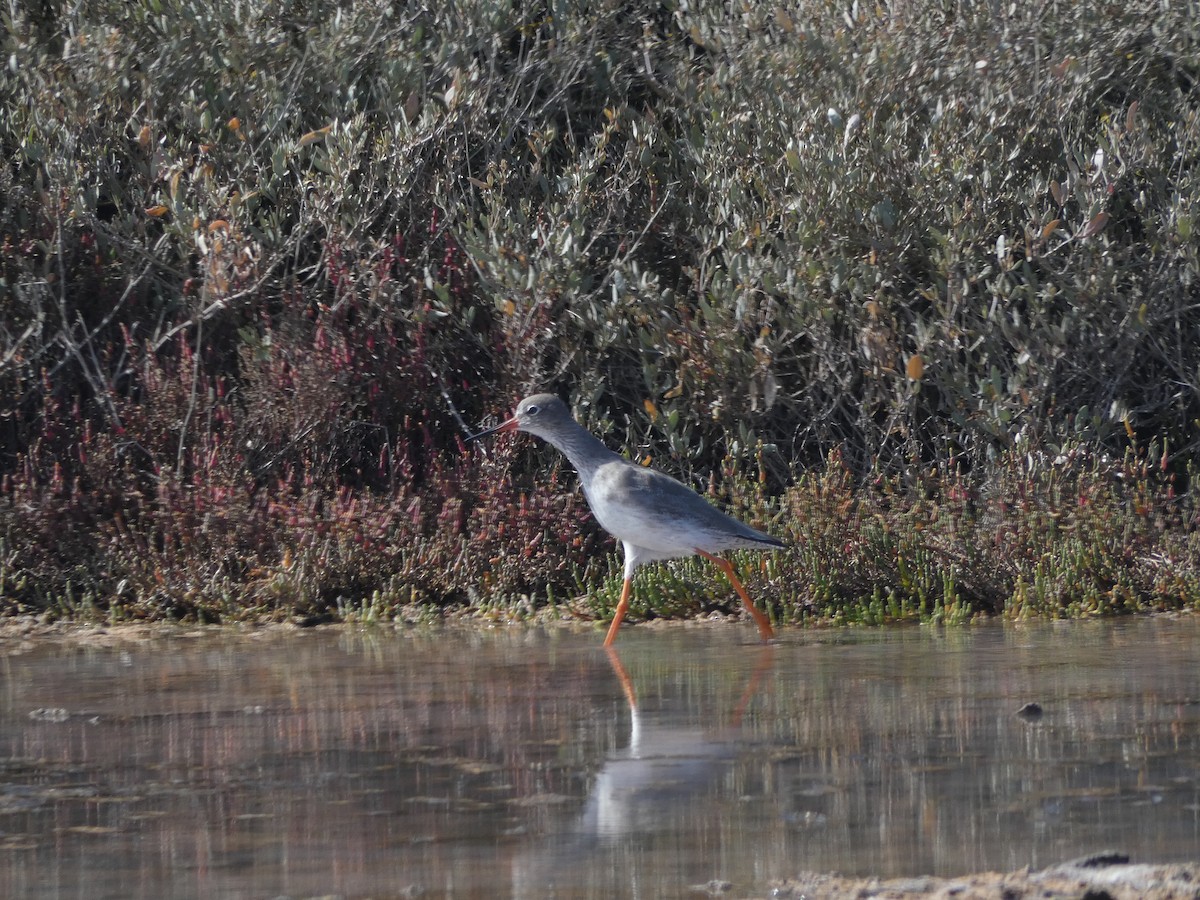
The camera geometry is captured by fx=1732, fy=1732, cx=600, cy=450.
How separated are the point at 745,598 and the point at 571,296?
288 cm

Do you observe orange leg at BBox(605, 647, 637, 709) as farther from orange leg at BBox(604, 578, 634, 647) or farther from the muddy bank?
the muddy bank

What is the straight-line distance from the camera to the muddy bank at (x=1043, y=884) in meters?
4.02

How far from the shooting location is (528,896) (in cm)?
418

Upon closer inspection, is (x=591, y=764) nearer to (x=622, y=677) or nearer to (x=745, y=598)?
(x=622, y=677)

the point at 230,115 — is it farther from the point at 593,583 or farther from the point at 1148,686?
the point at 1148,686

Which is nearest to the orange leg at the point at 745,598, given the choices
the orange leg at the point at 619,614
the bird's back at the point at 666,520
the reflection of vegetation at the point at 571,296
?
the bird's back at the point at 666,520

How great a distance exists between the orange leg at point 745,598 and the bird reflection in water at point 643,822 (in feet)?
8.02

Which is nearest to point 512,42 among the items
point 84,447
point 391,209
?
point 391,209

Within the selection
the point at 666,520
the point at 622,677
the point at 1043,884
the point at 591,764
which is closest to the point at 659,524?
the point at 666,520

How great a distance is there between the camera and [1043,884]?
161 inches

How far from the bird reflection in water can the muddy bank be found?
11.1 inches

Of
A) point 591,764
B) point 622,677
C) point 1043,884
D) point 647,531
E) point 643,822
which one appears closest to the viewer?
point 1043,884

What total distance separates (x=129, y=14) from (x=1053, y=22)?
21.4 ft

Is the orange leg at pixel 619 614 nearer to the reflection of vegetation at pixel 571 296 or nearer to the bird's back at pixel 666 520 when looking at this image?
the bird's back at pixel 666 520
